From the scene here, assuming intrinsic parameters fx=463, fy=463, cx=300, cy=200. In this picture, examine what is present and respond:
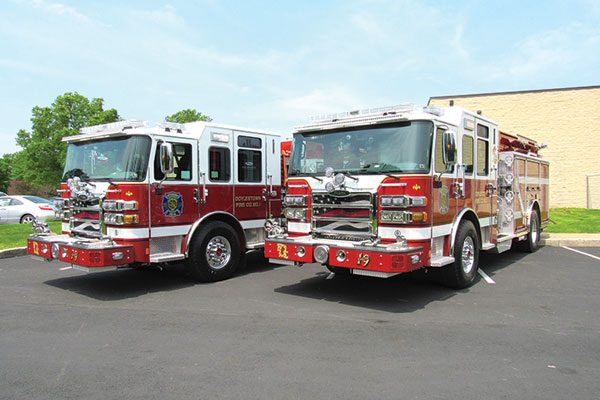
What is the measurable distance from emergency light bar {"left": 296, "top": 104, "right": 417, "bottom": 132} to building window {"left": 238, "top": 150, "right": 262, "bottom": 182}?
1738 mm

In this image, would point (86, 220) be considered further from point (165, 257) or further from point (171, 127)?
point (171, 127)

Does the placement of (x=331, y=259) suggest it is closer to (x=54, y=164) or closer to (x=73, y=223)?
(x=73, y=223)

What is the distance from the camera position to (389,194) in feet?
19.8

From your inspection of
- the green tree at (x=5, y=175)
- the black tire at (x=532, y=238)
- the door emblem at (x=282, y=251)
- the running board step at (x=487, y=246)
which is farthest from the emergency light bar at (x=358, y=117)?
the green tree at (x=5, y=175)

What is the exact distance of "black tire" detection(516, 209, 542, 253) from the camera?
422 inches

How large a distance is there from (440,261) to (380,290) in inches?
49.9

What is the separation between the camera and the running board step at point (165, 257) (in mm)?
7035

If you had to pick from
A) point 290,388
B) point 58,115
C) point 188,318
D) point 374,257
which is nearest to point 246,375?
point 290,388

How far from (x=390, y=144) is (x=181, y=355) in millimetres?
3727

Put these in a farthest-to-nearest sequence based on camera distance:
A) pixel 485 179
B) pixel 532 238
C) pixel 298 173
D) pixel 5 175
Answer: pixel 5 175, pixel 532 238, pixel 485 179, pixel 298 173

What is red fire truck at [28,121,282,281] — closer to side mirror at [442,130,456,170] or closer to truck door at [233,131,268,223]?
truck door at [233,131,268,223]

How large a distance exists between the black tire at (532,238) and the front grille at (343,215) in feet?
20.0

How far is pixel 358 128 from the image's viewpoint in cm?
659

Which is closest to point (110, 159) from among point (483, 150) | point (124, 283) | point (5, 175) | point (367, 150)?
point (124, 283)
